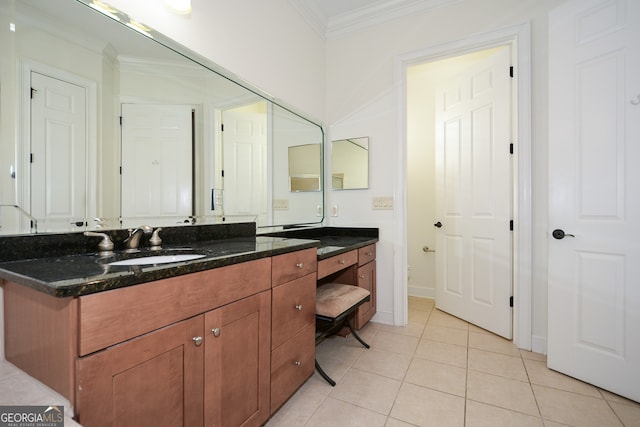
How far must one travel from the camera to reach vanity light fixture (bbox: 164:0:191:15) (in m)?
1.37

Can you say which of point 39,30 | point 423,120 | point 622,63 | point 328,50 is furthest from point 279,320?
point 423,120

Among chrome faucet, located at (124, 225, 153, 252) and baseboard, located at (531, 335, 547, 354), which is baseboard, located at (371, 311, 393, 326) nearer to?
baseboard, located at (531, 335, 547, 354)

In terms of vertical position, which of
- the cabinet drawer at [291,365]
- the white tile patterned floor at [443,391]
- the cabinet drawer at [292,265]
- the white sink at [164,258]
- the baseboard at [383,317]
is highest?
the white sink at [164,258]

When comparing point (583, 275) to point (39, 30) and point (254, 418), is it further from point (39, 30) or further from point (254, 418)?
point (39, 30)

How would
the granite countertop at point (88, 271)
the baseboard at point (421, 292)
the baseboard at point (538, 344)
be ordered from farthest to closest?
1. the baseboard at point (421, 292)
2. the baseboard at point (538, 344)
3. the granite countertop at point (88, 271)

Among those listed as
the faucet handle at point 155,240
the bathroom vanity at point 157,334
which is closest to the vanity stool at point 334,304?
the bathroom vanity at point 157,334

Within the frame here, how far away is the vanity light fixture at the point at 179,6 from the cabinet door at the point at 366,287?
78.9 inches

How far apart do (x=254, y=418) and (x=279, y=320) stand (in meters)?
0.40

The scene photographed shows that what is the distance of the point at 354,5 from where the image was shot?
8.51ft

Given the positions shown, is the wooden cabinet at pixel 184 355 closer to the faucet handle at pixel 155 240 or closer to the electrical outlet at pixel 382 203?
the faucet handle at pixel 155 240

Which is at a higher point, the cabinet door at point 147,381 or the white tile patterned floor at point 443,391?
the cabinet door at point 147,381

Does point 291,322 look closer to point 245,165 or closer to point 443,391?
point 443,391

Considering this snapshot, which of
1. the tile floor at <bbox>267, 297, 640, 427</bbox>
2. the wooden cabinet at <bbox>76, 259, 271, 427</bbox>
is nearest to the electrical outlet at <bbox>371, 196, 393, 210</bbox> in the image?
the tile floor at <bbox>267, 297, 640, 427</bbox>

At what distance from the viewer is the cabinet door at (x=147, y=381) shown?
697mm
